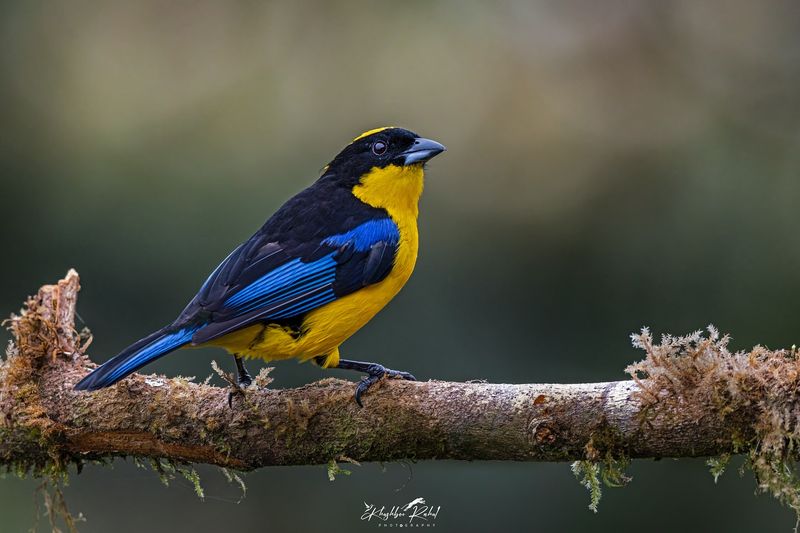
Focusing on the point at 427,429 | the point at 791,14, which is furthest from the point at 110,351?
the point at 791,14

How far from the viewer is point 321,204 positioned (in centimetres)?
484

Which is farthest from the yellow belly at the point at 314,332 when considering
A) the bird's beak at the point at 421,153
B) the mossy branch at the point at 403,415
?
the bird's beak at the point at 421,153

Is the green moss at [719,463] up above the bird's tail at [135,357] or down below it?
above

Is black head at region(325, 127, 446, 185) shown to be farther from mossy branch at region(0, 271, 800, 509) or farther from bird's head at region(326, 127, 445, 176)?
mossy branch at region(0, 271, 800, 509)

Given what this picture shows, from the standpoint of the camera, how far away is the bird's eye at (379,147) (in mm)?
5094

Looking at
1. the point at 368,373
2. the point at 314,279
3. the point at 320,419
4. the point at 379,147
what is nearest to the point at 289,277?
the point at 314,279

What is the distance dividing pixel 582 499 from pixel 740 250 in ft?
5.97

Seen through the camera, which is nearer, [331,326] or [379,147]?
[331,326]

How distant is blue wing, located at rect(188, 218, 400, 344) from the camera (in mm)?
4133

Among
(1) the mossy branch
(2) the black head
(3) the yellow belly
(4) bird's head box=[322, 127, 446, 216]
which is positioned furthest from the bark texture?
(2) the black head

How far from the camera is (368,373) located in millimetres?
4219

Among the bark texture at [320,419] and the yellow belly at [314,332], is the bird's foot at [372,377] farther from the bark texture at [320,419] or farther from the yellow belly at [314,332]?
the yellow belly at [314,332]

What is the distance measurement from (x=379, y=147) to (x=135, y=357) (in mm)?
1938

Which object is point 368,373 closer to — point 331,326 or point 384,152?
point 331,326
